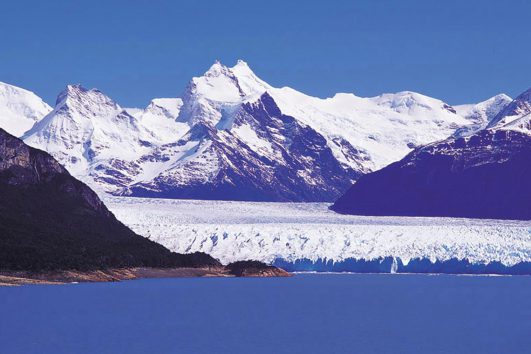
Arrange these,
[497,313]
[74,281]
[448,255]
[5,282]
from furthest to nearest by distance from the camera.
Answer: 1. [448,255]
2. [74,281]
3. [5,282]
4. [497,313]

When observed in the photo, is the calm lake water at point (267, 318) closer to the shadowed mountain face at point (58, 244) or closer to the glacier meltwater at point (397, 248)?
the shadowed mountain face at point (58, 244)

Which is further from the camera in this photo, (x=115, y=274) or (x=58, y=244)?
(x=58, y=244)

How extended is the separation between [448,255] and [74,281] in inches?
2191

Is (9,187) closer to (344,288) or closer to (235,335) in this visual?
(344,288)

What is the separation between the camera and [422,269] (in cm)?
18725

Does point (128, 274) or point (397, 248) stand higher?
point (397, 248)

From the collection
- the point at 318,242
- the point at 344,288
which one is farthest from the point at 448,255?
the point at 344,288

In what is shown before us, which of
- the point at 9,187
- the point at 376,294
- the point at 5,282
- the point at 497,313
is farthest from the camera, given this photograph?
the point at 9,187

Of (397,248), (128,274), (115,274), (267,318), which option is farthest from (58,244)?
(267,318)

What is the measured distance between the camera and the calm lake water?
83.8m

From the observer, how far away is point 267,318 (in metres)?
105

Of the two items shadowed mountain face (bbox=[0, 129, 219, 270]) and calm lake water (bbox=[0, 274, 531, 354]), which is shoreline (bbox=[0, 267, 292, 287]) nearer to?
shadowed mountain face (bbox=[0, 129, 219, 270])

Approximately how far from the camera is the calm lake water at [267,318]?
8381 cm

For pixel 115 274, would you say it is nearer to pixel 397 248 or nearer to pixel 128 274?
pixel 128 274
